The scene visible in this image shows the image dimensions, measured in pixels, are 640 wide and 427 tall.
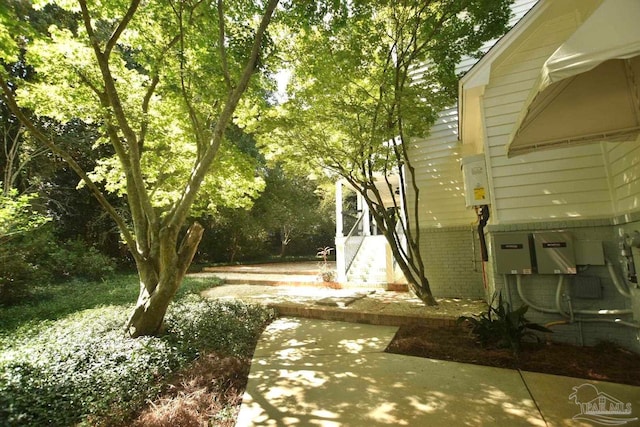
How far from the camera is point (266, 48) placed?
503 cm

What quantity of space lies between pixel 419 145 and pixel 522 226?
3838 millimetres

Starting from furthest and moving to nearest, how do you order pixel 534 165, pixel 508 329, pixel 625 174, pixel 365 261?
pixel 365 261, pixel 534 165, pixel 508 329, pixel 625 174

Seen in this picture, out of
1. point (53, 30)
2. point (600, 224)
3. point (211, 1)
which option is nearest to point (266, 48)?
point (211, 1)

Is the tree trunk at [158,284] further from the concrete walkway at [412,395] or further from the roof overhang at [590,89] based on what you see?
the roof overhang at [590,89]

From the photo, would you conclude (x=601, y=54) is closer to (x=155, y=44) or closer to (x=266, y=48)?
(x=266, y=48)

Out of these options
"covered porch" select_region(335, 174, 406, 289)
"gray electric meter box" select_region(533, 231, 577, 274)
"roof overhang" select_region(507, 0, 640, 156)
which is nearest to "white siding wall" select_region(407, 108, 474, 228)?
"covered porch" select_region(335, 174, 406, 289)

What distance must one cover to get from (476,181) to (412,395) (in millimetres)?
3371

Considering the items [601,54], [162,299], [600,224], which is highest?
[601,54]

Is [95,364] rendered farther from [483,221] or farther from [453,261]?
[453,261]

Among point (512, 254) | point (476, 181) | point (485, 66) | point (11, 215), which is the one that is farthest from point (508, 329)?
point (11, 215)

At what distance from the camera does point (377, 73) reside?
5863 millimetres

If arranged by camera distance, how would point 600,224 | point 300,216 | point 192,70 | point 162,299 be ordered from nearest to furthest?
point 600,224 < point 162,299 < point 192,70 < point 300,216

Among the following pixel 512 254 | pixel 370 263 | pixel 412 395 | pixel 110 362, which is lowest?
pixel 412 395

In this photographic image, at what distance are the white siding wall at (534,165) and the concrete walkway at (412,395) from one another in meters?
2.23
